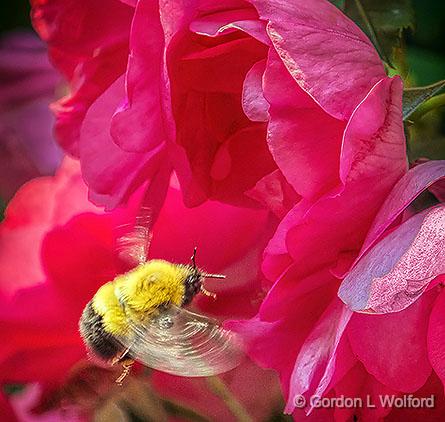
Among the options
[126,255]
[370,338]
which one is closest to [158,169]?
[126,255]

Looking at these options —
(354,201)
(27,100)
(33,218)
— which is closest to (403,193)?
(354,201)

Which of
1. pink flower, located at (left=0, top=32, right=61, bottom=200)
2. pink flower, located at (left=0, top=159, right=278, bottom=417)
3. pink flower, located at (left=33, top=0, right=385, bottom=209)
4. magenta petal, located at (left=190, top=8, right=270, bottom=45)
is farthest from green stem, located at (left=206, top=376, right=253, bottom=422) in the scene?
pink flower, located at (left=0, top=32, right=61, bottom=200)

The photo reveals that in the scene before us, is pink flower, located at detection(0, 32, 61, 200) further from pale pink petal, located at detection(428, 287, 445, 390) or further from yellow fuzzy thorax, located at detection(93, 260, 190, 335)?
pale pink petal, located at detection(428, 287, 445, 390)

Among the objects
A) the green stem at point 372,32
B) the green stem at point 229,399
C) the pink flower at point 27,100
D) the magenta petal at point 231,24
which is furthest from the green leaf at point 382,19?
the pink flower at point 27,100

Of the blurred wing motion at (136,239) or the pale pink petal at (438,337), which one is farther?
the blurred wing motion at (136,239)

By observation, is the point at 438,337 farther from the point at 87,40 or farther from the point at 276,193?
the point at 87,40

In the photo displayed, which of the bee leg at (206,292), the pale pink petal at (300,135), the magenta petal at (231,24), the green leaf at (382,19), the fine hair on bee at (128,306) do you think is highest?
the magenta petal at (231,24)

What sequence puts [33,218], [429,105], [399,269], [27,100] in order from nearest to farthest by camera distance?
[399,269] → [429,105] → [33,218] → [27,100]

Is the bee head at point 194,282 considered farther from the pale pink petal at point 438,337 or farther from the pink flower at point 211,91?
the pale pink petal at point 438,337
